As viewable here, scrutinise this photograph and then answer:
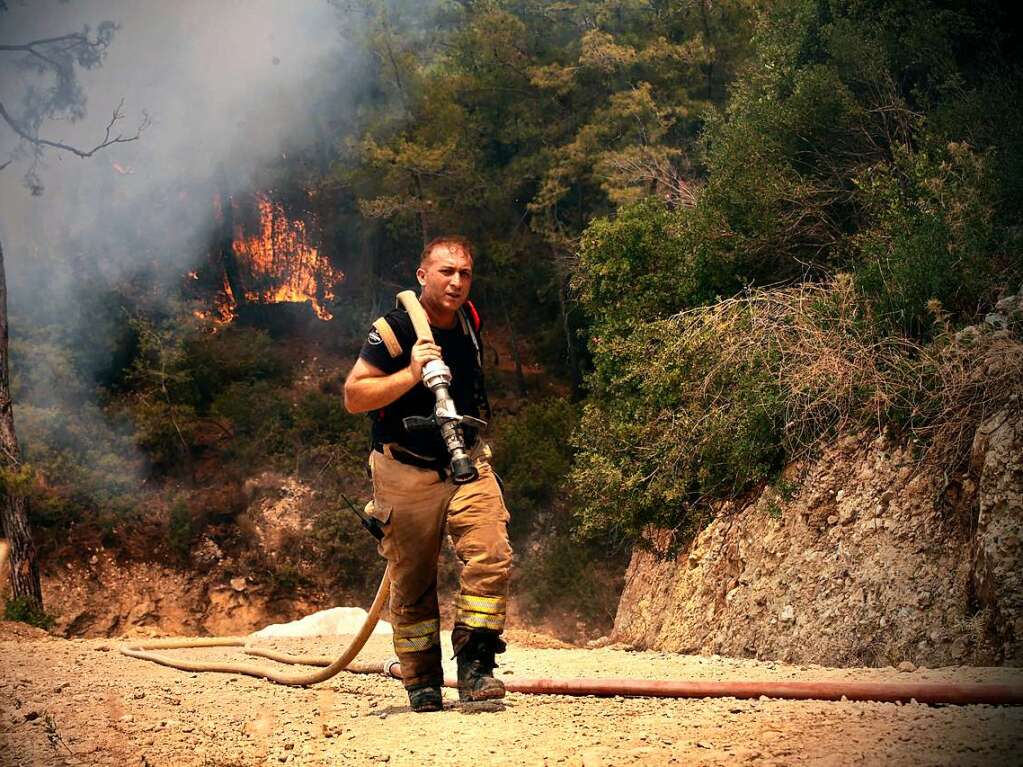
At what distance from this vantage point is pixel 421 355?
17.0 feet

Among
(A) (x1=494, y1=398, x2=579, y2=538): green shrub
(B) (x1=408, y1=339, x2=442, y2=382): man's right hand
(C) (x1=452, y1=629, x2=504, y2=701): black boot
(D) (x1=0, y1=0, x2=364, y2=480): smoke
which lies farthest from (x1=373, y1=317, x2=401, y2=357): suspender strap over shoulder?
(D) (x1=0, y1=0, x2=364, y2=480): smoke

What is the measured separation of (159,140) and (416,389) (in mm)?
23374

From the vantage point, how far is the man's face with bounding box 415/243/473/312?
5.52m

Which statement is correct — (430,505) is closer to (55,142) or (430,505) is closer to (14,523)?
(14,523)

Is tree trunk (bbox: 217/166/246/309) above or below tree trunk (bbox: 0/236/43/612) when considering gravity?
above

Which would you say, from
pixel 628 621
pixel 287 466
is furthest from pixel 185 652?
pixel 287 466

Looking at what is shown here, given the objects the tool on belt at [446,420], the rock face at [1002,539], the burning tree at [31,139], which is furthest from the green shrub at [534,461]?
the tool on belt at [446,420]

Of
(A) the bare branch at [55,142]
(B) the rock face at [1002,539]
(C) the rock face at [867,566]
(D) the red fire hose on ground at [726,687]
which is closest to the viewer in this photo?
(D) the red fire hose on ground at [726,687]

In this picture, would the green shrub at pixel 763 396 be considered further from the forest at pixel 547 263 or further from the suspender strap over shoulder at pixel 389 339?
the suspender strap over shoulder at pixel 389 339

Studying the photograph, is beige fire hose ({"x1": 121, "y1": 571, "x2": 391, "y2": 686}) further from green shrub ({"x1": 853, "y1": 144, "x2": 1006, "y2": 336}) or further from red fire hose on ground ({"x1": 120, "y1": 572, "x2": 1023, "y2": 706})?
green shrub ({"x1": 853, "y1": 144, "x2": 1006, "y2": 336})

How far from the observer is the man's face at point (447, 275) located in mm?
5516

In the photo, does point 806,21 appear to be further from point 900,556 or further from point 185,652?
point 185,652

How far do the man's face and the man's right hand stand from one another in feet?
1.31

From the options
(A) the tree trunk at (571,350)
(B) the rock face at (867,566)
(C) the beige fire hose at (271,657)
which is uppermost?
(A) the tree trunk at (571,350)
